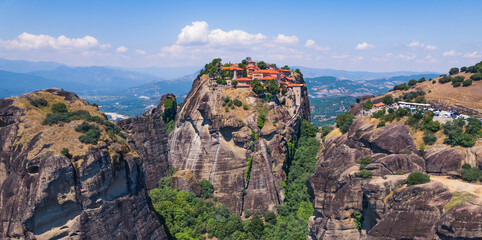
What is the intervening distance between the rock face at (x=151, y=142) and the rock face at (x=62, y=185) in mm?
24782

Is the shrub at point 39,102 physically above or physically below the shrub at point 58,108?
above

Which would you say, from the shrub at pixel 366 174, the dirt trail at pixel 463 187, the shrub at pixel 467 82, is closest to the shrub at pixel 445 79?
the shrub at pixel 467 82

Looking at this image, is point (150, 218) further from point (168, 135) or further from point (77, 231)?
point (168, 135)

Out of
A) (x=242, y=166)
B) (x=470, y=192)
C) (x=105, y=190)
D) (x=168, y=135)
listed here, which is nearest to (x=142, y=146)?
(x=168, y=135)

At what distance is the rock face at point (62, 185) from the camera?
30.1 meters

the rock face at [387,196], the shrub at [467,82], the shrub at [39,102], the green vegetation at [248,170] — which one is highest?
the shrub at [467,82]

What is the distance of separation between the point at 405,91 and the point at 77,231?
69304mm

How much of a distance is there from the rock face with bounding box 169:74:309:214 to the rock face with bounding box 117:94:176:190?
13.9 feet

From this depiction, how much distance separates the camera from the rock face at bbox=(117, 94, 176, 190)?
211 feet

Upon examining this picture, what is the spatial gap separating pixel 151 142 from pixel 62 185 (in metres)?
36.4

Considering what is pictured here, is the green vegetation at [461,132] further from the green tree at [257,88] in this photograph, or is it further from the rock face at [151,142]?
the rock face at [151,142]

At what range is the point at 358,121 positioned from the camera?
185ft

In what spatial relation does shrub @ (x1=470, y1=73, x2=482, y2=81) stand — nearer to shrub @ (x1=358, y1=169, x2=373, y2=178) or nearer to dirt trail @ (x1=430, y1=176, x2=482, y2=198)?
dirt trail @ (x1=430, y1=176, x2=482, y2=198)

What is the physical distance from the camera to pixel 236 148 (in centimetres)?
5947
